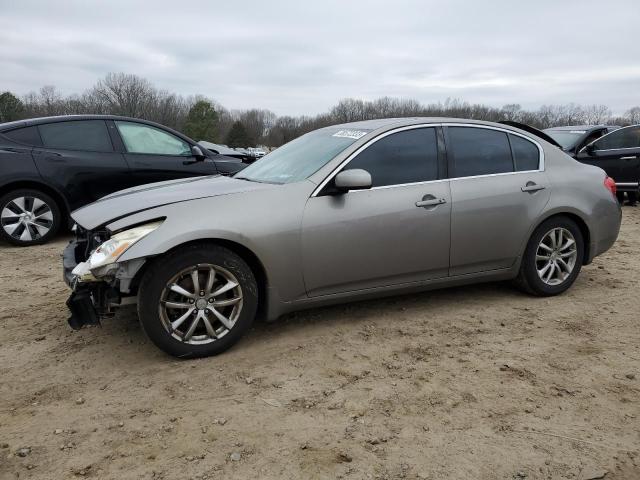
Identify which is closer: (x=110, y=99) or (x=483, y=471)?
(x=483, y=471)

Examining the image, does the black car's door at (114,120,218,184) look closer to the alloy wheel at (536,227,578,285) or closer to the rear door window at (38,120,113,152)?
the rear door window at (38,120,113,152)

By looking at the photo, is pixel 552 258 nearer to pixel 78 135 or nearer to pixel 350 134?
pixel 350 134

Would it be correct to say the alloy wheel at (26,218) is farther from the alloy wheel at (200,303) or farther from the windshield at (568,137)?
the windshield at (568,137)

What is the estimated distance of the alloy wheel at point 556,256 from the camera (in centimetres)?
463

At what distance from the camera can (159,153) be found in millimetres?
7535

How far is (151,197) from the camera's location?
3.80m

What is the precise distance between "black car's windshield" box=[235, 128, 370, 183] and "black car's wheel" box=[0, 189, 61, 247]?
3523 millimetres

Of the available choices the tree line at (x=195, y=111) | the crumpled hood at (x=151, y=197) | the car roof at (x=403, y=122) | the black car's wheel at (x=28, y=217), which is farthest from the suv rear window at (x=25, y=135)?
the tree line at (x=195, y=111)

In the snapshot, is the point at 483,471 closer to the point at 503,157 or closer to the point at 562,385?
the point at 562,385

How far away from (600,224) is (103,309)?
13.6ft

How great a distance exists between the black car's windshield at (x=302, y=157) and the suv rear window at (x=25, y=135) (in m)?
3.74

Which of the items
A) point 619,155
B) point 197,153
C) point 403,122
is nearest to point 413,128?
point 403,122

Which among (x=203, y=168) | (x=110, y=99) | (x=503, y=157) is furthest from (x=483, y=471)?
(x=110, y=99)

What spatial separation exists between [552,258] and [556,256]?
0.15 feet
